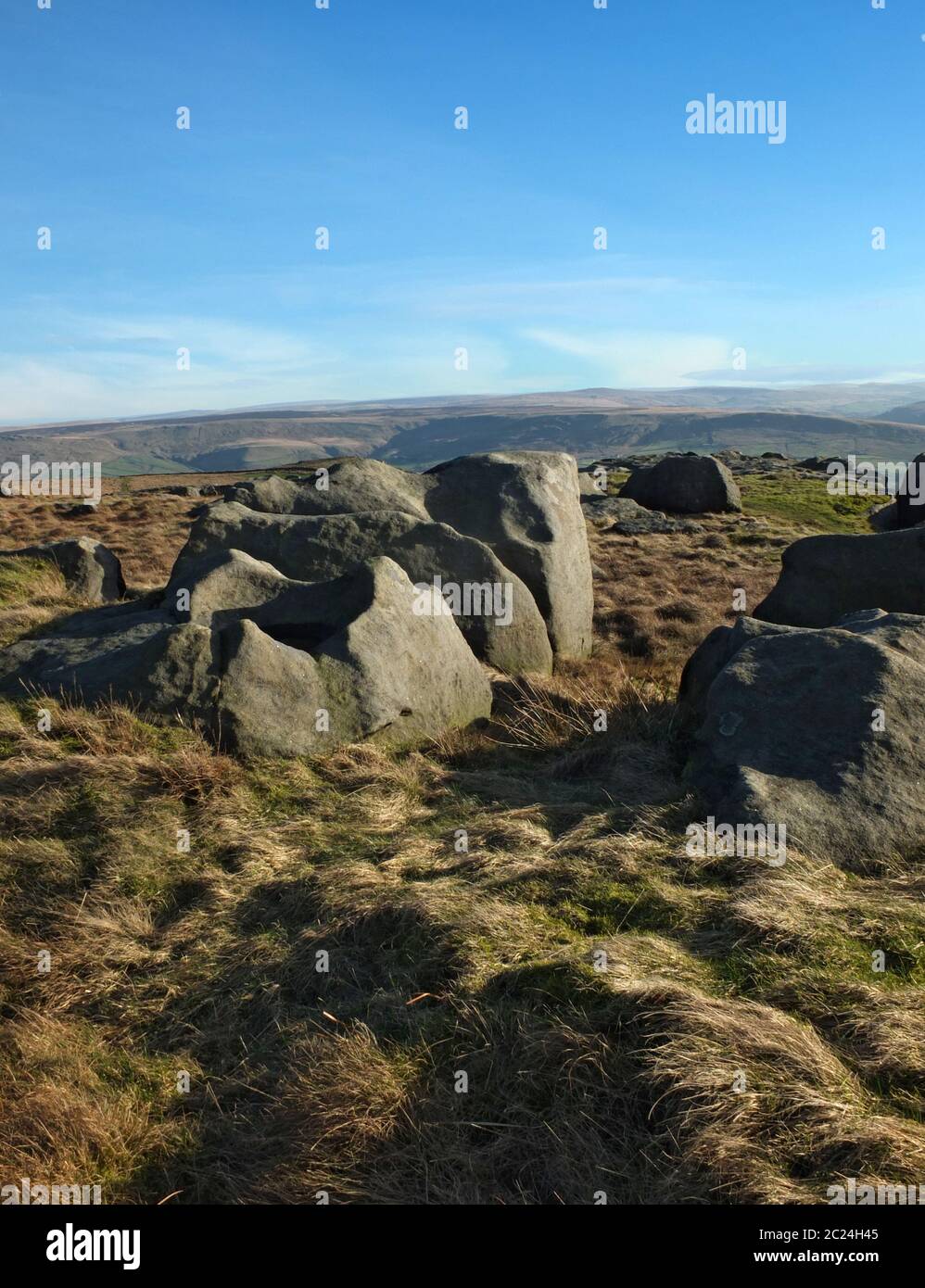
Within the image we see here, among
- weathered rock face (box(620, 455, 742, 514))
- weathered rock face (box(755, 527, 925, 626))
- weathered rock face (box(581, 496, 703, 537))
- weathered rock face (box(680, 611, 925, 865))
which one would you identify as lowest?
weathered rock face (box(680, 611, 925, 865))

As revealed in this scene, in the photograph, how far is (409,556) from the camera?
13016 mm

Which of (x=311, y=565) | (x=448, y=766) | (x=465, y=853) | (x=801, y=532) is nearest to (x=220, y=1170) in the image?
(x=465, y=853)

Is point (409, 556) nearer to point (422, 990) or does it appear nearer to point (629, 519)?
point (422, 990)

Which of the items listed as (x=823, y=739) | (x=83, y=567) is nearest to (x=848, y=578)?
(x=823, y=739)

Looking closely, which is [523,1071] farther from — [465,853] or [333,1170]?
[465,853]

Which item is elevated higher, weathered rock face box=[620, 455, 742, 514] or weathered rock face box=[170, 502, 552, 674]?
weathered rock face box=[620, 455, 742, 514]

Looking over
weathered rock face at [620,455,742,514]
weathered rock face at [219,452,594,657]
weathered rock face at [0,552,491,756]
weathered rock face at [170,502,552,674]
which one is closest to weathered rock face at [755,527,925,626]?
weathered rock face at [219,452,594,657]

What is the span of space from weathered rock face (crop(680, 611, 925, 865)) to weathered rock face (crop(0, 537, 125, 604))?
1094 cm

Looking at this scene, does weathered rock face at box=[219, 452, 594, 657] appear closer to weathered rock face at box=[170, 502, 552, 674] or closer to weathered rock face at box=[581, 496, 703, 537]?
weathered rock face at box=[170, 502, 552, 674]

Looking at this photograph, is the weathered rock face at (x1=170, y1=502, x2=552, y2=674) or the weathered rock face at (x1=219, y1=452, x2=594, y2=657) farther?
the weathered rock face at (x1=219, y1=452, x2=594, y2=657)

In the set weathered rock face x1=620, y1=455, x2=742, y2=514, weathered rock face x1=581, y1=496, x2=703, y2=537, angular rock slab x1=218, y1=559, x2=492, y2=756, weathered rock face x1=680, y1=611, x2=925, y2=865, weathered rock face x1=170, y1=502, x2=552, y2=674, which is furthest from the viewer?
weathered rock face x1=620, y1=455, x2=742, y2=514

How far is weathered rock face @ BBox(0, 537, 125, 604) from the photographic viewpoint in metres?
15.8

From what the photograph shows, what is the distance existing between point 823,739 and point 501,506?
27.4 ft

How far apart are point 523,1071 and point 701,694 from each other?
5.88 m
